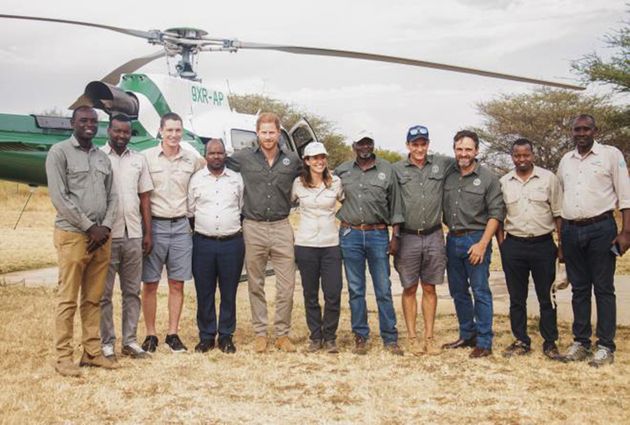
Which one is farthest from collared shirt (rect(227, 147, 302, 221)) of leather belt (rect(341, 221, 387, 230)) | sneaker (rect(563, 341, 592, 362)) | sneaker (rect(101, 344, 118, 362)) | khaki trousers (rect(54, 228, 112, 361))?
sneaker (rect(563, 341, 592, 362))

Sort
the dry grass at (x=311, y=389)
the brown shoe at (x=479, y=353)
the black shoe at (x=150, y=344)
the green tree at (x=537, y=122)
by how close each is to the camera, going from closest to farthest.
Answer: the dry grass at (x=311, y=389) < the brown shoe at (x=479, y=353) < the black shoe at (x=150, y=344) < the green tree at (x=537, y=122)

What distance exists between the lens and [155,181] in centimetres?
546

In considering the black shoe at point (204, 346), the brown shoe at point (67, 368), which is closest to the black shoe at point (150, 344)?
the black shoe at point (204, 346)

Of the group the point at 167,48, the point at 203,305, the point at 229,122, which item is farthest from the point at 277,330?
the point at 167,48

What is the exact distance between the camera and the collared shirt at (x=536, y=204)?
5.33m

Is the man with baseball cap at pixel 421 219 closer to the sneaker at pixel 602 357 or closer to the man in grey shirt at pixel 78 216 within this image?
the sneaker at pixel 602 357

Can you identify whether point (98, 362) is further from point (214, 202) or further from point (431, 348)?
point (431, 348)

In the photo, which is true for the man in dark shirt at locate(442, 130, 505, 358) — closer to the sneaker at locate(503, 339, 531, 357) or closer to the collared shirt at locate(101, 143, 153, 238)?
Result: the sneaker at locate(503, 339, 531, 357)

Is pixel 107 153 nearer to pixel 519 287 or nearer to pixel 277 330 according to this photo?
pixel 277 330

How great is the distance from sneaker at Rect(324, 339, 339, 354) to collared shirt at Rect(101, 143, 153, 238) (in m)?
1.72

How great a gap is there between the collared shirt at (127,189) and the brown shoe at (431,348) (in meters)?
2.41

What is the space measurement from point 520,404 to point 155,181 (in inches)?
123

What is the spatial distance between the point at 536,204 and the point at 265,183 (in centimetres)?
210

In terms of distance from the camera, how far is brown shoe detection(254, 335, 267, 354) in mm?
5594
